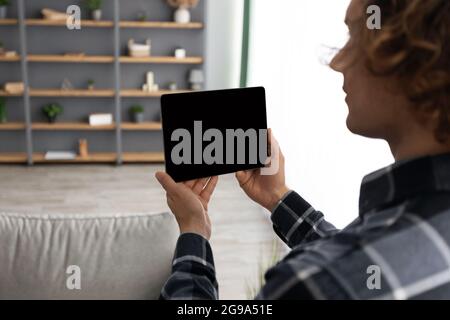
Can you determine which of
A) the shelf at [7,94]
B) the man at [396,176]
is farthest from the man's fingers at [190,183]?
the shelf at [7,94]

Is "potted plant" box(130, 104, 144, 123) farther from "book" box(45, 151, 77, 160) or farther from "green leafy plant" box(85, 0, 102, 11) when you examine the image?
"green leafy plant" box(85, 0, 102, 11)

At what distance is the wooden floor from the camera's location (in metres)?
3.08

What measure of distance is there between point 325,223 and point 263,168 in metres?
0.18

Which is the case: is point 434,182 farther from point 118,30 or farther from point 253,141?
point 118,30

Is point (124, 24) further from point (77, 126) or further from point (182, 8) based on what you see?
point (77, 126)

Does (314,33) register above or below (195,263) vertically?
above

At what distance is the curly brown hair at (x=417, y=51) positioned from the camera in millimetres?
577

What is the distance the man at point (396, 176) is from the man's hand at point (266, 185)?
1.38 ft

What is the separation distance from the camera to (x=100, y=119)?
4805mm

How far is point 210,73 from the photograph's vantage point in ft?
16.5

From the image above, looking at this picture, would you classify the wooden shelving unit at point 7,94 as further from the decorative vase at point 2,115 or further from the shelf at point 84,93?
the decorative vase at point 2,115

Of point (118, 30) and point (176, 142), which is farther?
point (118, 30)

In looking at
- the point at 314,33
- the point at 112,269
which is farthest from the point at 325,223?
the point at 314,33

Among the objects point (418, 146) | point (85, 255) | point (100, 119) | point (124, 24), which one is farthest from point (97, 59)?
point (418, 146)
